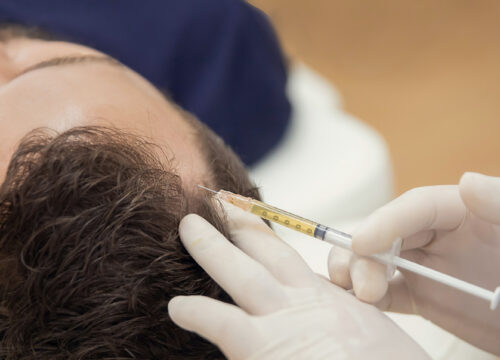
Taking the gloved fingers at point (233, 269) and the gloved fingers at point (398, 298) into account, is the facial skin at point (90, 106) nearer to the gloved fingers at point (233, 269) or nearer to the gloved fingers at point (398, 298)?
the gloved fingers at point (233, 269)

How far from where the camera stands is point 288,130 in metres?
1.49

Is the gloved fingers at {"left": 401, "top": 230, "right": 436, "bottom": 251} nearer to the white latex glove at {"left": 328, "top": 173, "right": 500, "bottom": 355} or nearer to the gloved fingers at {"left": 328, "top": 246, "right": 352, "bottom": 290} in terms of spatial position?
the white latex glove at {"left": 328, "top": 173, "right": 500, "bottom": 355}

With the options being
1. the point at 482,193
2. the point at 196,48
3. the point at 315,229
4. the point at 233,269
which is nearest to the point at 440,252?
the point at 482,193

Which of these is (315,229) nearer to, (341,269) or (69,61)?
(341,269)

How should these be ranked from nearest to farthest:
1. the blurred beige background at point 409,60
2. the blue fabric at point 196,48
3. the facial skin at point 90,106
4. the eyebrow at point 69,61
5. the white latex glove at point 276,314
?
1. the white latex glove at point 276,314
2. the facial skin at point 90,106
3. the eyebrow at point 69,61
4. the blue fabric at point 196,48
5. the blurred beige background at point 409,60

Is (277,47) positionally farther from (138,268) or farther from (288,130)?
(138,268)

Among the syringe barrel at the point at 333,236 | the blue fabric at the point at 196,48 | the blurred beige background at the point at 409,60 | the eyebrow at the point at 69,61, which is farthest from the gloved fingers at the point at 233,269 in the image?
the blurred beige background at the point at 409,60

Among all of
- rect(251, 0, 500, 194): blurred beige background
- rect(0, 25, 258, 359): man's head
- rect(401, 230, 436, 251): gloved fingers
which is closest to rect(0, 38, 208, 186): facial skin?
rect(0, 25, 258, 359): man's head

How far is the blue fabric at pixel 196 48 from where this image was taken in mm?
1379

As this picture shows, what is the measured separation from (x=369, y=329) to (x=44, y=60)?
72cm

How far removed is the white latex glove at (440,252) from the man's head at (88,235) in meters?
0.21

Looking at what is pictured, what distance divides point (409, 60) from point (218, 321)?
2.42 m

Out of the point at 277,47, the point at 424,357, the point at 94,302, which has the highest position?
the point at 277,47

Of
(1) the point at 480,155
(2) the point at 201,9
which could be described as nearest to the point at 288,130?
(2) the point at 201,9
